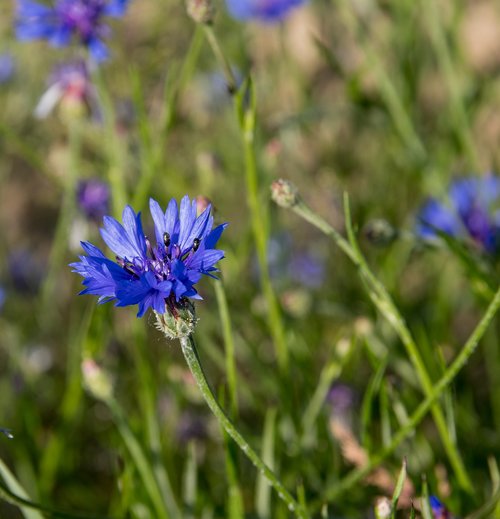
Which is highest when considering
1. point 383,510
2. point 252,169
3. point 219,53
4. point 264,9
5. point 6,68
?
point 6,68

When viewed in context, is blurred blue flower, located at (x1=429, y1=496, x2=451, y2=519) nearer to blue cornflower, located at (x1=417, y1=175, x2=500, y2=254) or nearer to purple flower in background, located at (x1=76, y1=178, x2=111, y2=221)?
blue cornflower, located at (x1=417, y1=175, x2=500, y2=254)

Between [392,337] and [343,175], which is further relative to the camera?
[343,175]

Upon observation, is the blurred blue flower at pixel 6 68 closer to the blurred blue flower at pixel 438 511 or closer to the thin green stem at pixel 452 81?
the thin green stem at pixel 452 81

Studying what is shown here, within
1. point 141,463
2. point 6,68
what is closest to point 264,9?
point 6,68

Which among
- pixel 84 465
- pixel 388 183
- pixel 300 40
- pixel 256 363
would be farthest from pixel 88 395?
pixel 300 40

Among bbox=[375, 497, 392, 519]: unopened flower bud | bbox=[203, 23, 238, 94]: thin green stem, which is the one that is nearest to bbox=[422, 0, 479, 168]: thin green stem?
bbox=[203, 23, 238, 94]: thin green stem

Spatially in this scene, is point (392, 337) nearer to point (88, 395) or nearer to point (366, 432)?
point (366, 432)

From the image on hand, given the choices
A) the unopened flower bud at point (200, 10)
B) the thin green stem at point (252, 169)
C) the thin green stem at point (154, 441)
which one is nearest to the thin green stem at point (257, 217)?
the thin green stem at point (252, 169)

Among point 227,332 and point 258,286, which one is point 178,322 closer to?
point 227,332
